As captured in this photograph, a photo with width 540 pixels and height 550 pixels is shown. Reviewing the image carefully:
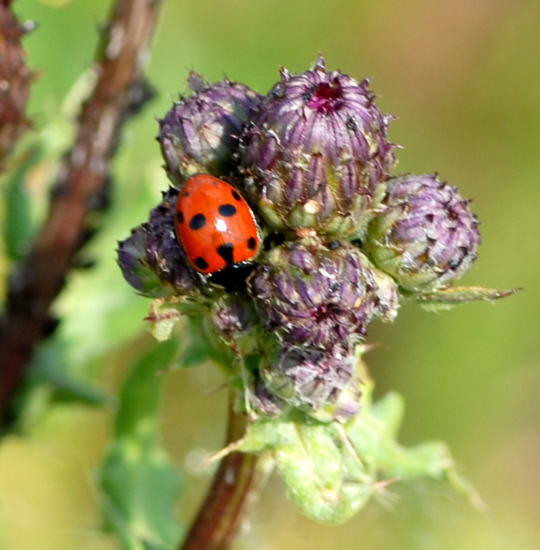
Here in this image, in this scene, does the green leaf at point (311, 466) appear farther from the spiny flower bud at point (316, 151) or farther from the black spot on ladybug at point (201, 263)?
the spiny flower bud at point (316, 151)

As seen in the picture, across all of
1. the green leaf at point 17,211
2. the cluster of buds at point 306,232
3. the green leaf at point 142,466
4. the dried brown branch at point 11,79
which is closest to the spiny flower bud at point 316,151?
the cluster of buds at point 306,232

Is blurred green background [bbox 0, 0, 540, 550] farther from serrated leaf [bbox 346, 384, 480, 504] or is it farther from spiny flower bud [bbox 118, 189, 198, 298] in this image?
spiny flower bud [bbox 118, 189, 198, 298]

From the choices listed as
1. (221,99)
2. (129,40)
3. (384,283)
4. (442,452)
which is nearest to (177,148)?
(221,99)

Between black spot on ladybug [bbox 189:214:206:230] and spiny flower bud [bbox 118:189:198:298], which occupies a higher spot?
black spot on ladybug [bbox 189:214:206:230]

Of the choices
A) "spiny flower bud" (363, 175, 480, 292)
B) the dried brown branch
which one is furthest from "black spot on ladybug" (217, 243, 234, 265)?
the dried brown branch

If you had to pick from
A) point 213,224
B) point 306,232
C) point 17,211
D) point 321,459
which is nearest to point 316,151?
point 306,232

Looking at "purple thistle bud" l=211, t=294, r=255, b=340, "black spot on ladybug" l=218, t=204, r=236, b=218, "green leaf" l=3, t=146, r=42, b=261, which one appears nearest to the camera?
"black spot on ladybug" l=218, t=204, r=236, b=218
